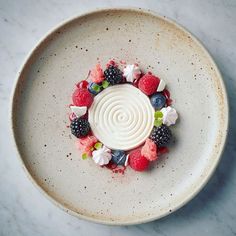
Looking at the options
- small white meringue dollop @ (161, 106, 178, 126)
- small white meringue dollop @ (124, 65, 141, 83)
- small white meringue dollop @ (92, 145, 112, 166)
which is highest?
small white meringue dollop @ (124, 65, 141, 83)

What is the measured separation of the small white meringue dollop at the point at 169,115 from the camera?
1152mm

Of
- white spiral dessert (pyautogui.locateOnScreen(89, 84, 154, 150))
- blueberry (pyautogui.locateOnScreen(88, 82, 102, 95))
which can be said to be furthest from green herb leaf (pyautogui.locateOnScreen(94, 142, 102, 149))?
blueberry (pyautogui.locateOnScreen(88, 82, 102, 95))

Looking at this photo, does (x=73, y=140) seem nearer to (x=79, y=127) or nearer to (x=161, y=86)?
(x=79, y=127)

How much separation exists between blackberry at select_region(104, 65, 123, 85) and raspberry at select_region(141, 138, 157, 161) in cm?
17

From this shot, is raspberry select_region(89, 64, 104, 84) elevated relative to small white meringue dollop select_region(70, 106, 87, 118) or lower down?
elevated

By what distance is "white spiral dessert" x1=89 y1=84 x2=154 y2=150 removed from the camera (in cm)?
118

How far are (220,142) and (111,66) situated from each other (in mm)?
315

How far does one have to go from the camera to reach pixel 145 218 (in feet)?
3.74

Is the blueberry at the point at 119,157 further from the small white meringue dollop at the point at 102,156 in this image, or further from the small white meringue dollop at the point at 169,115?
the small white meringue dollop at the point at 169,115

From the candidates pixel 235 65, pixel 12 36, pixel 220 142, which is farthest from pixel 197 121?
pixel 12 36

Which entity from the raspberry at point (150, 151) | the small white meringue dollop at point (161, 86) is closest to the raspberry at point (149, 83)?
the small white meringue dollop at point (161, 86)

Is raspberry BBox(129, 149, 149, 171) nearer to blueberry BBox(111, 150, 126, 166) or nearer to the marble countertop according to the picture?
blueberry BBox(111, 150, 126, 166)

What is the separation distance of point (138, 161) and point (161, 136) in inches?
3.1

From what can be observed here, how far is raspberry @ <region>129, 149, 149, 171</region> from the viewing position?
1.14 metres
